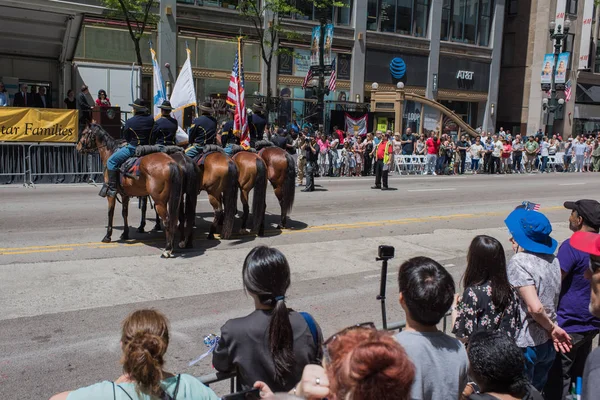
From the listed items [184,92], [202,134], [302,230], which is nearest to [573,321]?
[302,230]

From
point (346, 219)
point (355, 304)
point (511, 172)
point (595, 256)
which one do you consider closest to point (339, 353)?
point (595, 256)

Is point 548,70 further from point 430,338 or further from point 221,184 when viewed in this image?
point 430,338

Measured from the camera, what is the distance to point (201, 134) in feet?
39.9

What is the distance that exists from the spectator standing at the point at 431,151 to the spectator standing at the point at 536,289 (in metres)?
23.8

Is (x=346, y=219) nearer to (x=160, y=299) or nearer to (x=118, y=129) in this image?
(x=160, y=299)

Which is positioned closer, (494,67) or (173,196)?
(173,196)

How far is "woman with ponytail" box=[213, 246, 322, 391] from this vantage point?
10.9 feet

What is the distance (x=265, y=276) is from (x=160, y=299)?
4.83 metres

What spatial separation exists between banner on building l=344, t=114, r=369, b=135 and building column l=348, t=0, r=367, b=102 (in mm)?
7465

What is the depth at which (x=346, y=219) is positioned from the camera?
46.3ft

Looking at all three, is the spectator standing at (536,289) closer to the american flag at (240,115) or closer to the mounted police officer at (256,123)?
the american flag at (240,115)

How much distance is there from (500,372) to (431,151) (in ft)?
84.0

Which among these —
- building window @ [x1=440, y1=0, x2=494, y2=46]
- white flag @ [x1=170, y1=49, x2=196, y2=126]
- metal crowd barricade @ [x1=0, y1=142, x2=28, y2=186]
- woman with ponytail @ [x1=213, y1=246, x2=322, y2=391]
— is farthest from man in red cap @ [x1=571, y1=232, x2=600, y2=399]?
building window @ [x1=440, y1=0, x2=494, y2=46]

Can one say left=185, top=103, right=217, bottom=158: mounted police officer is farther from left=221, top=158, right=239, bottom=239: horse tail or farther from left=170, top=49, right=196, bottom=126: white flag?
left=170, top=49, right=196, bottom=126: white flag
